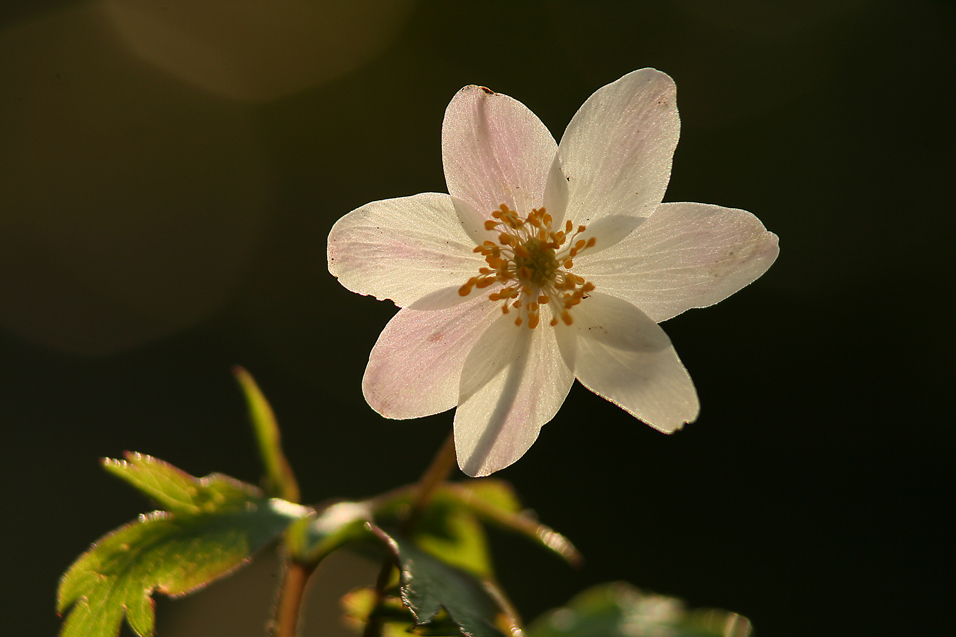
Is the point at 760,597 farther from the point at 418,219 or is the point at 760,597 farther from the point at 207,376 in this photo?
the point at 418,219

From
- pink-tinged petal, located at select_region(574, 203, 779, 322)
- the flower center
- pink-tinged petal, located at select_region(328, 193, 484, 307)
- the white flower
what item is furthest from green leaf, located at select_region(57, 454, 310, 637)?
pink-tinged petal, located at select_region(574, 203, 779, 322)

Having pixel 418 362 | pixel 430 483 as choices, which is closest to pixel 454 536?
pixel 430 483

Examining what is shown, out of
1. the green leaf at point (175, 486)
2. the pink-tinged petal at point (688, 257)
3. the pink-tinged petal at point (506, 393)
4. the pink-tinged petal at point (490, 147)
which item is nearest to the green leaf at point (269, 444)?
the green leaf at point (175, 486)

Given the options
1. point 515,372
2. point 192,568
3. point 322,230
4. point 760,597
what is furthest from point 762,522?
point 192,568

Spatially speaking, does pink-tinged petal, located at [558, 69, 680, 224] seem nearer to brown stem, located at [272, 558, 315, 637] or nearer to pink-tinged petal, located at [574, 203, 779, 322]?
pink-tinged petal, located at [574, 203, 779, 322]

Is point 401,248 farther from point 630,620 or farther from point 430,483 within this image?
point 630,620

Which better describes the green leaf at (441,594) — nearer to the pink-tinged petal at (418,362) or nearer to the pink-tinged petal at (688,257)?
the pink-tinged petal at (418,362)
